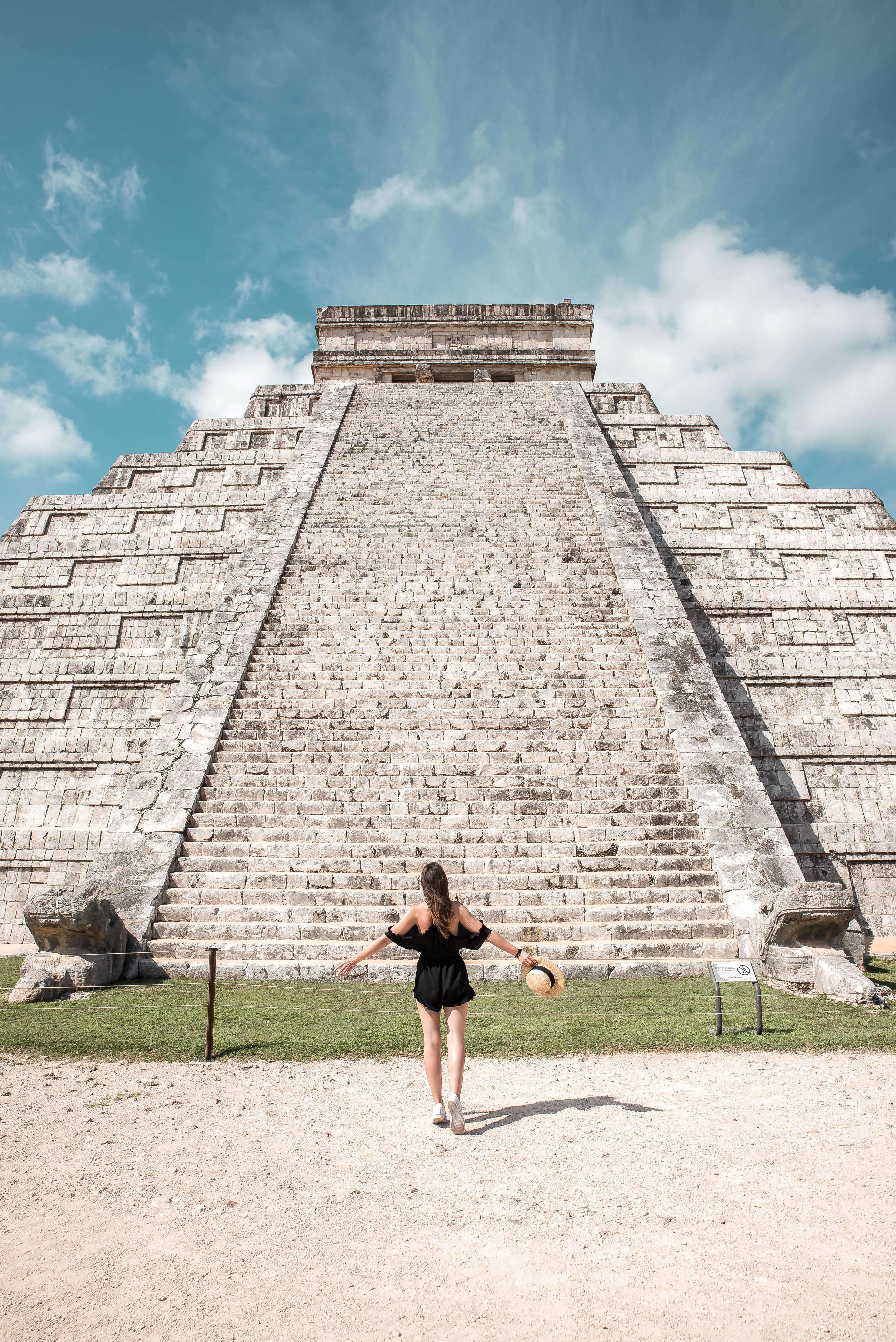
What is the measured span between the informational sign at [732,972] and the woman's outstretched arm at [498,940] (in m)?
1.52

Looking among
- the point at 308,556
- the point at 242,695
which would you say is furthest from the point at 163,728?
the point at 308,556

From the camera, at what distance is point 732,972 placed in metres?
4.39

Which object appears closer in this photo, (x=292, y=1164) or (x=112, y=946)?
(x=292, y=1164)

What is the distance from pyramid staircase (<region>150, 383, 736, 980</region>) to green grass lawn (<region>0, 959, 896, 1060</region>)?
1.52 feet

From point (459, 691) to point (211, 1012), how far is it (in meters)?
5.13

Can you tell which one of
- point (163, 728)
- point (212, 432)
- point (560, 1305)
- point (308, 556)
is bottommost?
point (560, 1305)

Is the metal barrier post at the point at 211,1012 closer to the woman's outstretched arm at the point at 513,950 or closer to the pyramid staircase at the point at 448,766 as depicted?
the pyramid staircase at the point at 448,766

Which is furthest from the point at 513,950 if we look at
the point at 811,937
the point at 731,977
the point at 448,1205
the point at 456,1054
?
the point at 811,937

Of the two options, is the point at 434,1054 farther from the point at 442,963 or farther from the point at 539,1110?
the point at 539,1110

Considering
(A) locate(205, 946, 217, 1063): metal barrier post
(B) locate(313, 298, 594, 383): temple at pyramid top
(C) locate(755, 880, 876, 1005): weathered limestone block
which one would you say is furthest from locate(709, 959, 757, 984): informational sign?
(B) locate(313, 298, 594, 383): temple at pyramid top

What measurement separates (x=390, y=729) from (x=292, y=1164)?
215 inches

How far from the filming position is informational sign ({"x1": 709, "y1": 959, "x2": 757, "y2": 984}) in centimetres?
434

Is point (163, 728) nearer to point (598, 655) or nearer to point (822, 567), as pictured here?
point (598, 655)

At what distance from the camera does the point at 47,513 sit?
1319 cm
